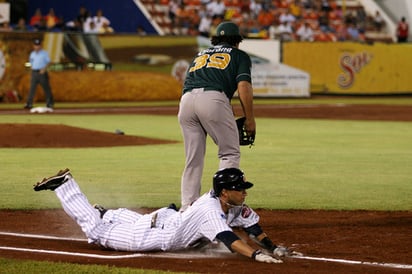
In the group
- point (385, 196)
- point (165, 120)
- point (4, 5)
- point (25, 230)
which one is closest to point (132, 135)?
point (165, 120)

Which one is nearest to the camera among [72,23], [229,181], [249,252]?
[249,252]

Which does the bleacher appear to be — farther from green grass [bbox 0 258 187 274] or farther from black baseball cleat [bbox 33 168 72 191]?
green grass [bbox 0 258 187 274]

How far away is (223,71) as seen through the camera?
9453 mm

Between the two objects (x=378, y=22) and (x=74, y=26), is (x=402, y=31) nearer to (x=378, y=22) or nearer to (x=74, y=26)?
(x=378, y=22)

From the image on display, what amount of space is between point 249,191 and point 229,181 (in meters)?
5.08

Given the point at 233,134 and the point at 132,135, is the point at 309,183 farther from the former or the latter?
the point at 132,135

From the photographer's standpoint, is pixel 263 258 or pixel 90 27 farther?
pixel 90 27

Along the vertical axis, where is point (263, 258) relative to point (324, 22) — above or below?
below

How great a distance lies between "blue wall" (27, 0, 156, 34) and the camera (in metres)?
41.2

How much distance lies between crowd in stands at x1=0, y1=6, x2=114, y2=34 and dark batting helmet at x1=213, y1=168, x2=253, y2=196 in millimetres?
28518

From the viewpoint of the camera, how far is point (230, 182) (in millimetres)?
8289

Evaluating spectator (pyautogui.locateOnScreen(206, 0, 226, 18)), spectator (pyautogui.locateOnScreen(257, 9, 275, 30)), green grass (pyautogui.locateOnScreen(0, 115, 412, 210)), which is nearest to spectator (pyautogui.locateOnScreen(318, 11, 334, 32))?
spectator (pyautogui.locateOnScreen(257, 9, 275, 30))

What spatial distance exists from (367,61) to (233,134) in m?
33.5

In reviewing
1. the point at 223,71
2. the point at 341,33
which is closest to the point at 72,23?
the point at 341,33
